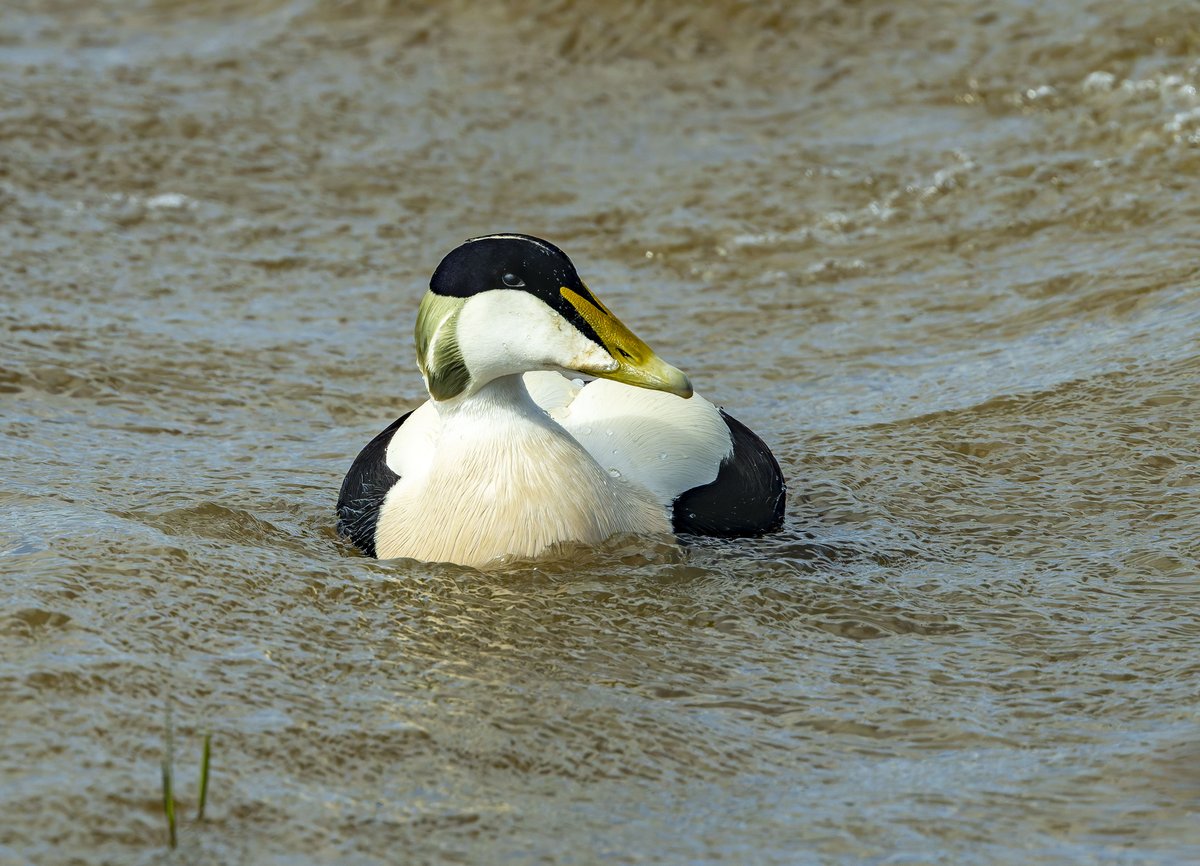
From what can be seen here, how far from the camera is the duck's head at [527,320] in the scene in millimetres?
4141

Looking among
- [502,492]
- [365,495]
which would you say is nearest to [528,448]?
[502,492]

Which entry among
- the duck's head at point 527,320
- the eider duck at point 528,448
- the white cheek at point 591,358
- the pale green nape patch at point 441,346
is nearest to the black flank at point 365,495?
the eider duck at point 528,448

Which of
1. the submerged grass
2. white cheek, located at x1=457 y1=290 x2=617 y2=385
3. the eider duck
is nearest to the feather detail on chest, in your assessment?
the eider duck

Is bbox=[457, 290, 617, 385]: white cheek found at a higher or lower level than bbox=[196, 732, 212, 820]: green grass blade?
higher

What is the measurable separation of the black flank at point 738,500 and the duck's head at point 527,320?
478mm

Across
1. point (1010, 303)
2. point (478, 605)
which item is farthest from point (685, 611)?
point (1010, 303)

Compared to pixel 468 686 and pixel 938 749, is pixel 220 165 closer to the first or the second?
pixel 468 686

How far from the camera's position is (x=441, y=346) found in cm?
423

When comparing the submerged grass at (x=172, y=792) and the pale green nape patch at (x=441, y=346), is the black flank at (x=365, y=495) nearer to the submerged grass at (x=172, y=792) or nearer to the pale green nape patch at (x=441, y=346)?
the pale green nape patch at (x=441, y=346)

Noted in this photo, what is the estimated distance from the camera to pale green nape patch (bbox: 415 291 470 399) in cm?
420

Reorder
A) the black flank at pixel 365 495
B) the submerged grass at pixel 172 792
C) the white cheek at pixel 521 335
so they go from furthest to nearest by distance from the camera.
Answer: the black flank at pixel 365 495 < the white cheek at pixel 521 335 < the submerged grass at pixel 172 792

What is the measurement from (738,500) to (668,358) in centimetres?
186

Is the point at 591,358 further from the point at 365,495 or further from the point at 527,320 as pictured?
the point at 365,495

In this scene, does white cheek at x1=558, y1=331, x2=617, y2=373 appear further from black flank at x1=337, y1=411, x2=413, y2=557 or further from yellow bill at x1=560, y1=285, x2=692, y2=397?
black flank at x1=337, y1=411, x2=413, y2=557
